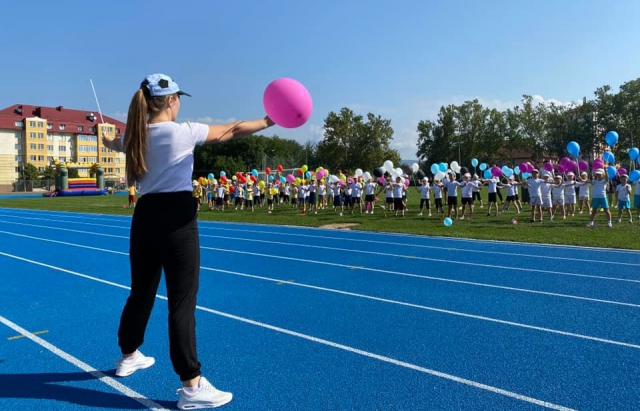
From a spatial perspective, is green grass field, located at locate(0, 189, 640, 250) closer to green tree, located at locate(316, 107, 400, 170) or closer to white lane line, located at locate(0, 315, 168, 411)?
white lane line, located at locate(0, 315, 168, 411)

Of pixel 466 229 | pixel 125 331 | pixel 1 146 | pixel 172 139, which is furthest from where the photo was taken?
pixel 1 146

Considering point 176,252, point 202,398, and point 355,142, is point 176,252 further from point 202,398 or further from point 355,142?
point 355,142

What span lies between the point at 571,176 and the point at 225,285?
14.3 meters

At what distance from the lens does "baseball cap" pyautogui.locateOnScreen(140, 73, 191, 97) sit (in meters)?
2.90

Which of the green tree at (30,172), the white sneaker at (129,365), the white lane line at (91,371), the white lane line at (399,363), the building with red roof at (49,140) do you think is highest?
the building with red roof at (49,140)

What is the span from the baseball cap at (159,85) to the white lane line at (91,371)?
2107 mm

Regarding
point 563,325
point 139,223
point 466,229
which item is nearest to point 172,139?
point 139,223

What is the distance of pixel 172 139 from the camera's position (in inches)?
112

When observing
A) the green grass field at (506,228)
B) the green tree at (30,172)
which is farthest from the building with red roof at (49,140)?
the green grass field at (506,228)

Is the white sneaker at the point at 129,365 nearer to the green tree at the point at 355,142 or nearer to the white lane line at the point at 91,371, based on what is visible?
the white lane line at the point at 91,371

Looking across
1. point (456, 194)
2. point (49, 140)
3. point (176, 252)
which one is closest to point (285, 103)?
point (176, 252)

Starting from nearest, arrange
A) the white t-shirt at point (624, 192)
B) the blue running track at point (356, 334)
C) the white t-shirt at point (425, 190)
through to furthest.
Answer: the blue running track at point (356, 334), the white t-shirt at point (624, 192), the white t-shirt at point (425, 190)

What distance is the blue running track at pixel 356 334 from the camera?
10.5ft

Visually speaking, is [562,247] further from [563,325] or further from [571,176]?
[571,176]
